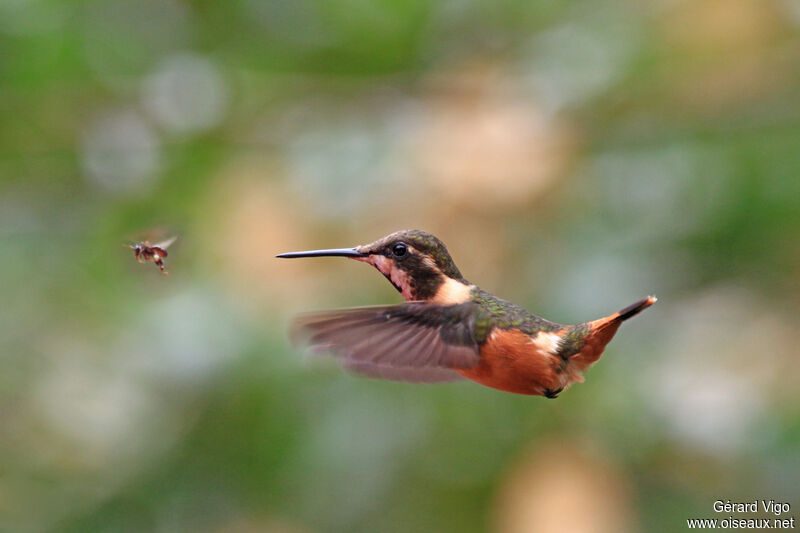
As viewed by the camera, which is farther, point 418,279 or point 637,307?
point 418,279

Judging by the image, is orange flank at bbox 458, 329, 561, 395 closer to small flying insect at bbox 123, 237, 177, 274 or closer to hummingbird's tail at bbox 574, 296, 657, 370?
hummingbird's tail at bbox 574, 296, 657, 370

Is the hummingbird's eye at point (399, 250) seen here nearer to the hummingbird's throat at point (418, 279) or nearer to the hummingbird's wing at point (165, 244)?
the hummingbird's throat at point (418, 279)

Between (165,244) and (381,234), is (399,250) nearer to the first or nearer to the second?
(165,244)

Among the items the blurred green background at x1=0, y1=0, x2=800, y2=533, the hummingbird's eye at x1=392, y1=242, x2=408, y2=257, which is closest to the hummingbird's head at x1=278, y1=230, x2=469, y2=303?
the hummingbird's eye at x1=392, y1=242, x2=408, y2=257

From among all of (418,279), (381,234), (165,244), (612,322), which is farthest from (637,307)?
(381,234)

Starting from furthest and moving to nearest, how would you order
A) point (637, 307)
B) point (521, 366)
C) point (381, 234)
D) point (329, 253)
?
point (381, 234) < point (521, 366) < point (329, 253) < point (637, 307)

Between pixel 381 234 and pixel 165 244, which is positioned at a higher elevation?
pixel 381 234

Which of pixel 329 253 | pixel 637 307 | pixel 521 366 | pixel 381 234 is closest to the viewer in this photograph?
pixel 637 307

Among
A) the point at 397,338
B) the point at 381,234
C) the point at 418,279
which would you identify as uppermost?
the point at 381,234
